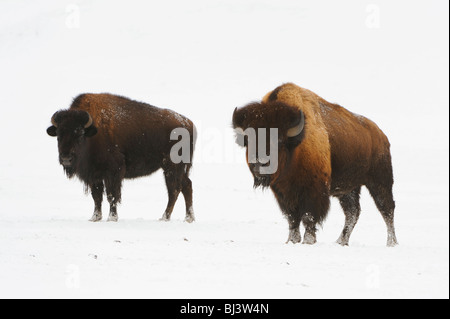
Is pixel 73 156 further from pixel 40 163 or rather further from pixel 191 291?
pixel 40 163

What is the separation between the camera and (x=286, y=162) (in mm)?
9180

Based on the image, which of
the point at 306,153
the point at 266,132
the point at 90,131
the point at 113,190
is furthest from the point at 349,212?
the point at 90,131

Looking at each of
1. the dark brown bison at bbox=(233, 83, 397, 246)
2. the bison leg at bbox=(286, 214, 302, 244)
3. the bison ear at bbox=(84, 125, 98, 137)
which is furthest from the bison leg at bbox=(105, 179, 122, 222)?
the bison leg at bbox=(286, 214, 302, 244)

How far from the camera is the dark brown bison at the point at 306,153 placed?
9047 mm

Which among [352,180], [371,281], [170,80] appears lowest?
[371,281]

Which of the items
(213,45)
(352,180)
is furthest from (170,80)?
(352,180)

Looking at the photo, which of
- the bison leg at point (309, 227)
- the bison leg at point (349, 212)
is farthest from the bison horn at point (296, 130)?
the bison leg at point (349, 212)

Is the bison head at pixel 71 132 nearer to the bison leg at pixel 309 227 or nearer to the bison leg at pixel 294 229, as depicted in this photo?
the bison leg at pixel 294 229

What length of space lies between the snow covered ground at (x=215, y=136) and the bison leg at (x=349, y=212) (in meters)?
0.44

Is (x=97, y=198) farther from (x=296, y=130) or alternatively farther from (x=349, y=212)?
(x=296, y=130)

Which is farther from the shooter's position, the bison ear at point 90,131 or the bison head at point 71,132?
the bison ear at point 90,131

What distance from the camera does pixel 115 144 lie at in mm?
12883

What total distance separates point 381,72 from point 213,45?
13403mm

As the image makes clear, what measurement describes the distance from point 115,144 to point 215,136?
24.2 meters
